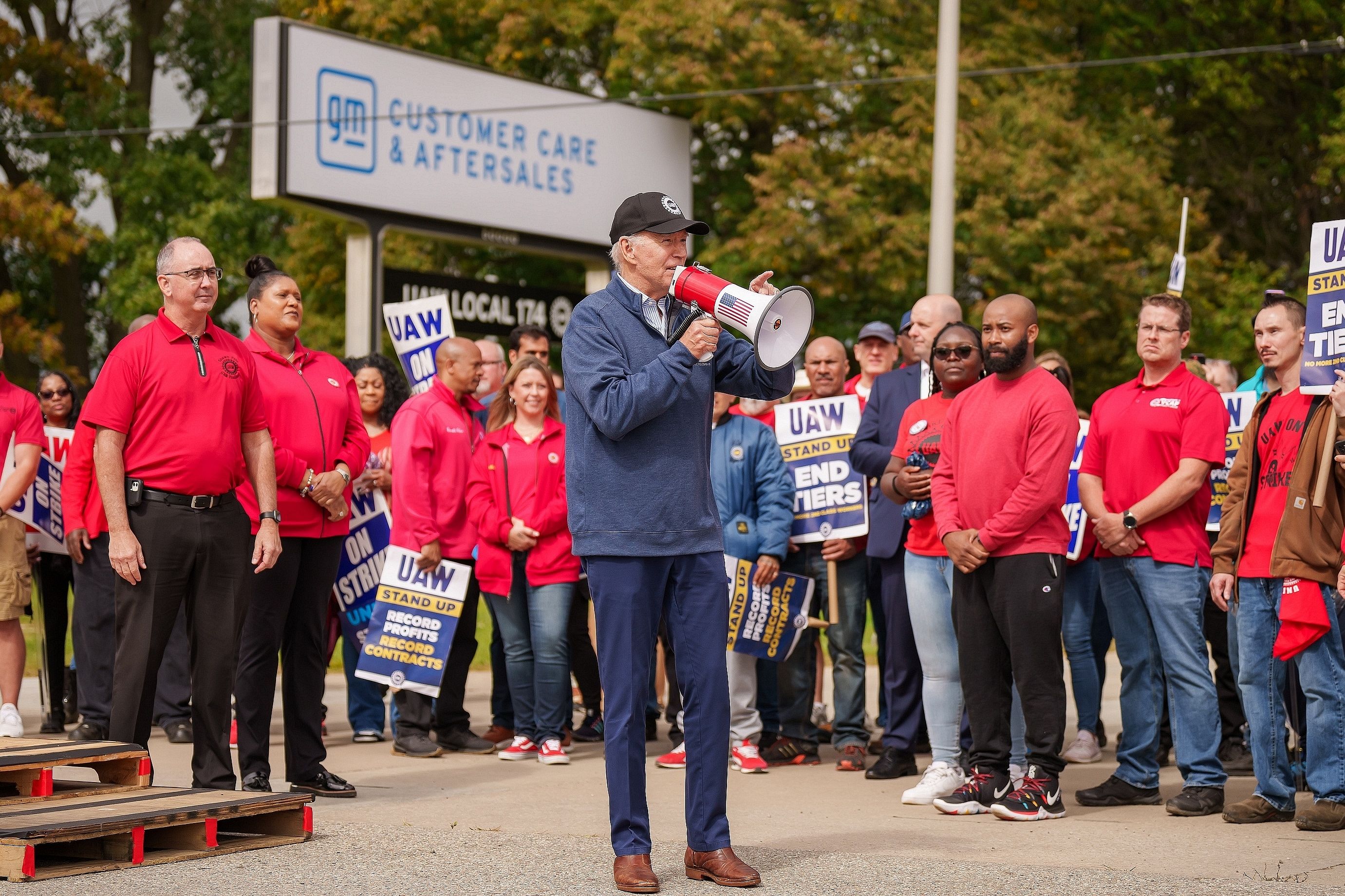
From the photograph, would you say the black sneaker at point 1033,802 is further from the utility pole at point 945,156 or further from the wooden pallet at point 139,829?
the utility pole at point 945,156

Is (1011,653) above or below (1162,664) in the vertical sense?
above

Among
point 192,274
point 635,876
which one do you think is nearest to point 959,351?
point 635,876

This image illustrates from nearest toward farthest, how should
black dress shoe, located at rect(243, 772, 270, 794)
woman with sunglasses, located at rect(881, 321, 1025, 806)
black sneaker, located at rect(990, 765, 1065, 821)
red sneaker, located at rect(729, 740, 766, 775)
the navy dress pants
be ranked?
the navy dress pants < black sneaker, located at rect(990, 765, 1065, 821) < black dress shoe, located at rect(243, 772, 270, 794) < woman with sunglasses, located at rect(881, 321, 1025, 806) < red sneaker, located at rect(729, 740, 766, 775)

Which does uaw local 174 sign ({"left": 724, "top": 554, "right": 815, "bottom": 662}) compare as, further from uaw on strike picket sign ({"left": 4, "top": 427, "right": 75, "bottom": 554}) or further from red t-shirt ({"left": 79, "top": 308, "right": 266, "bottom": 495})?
uaw on strike picket sign ({"left": 4, "top": 427, "right": 75, "bottom": 554})

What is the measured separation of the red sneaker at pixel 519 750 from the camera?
348 inches

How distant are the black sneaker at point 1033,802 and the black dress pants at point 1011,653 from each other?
0.06 metres

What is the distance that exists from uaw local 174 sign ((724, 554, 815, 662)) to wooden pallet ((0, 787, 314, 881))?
2923 millimetres

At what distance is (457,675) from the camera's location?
9.40 metres

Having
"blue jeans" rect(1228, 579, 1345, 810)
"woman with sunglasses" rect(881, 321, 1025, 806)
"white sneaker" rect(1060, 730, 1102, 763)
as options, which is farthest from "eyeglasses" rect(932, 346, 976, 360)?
"white sneaker" rect(1060, 730, 1102, 763)

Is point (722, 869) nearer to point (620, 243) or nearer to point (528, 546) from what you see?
point (620, 243)

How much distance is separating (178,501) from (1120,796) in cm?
434

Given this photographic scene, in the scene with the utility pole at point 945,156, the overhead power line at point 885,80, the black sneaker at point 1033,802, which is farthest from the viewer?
the overhead power line at point 885,80

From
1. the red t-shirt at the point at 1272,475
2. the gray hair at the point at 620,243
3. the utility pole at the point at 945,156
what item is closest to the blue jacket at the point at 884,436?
the red t-shirt at the point at 1272,475

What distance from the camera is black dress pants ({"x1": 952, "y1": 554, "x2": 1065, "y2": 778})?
263 inches
